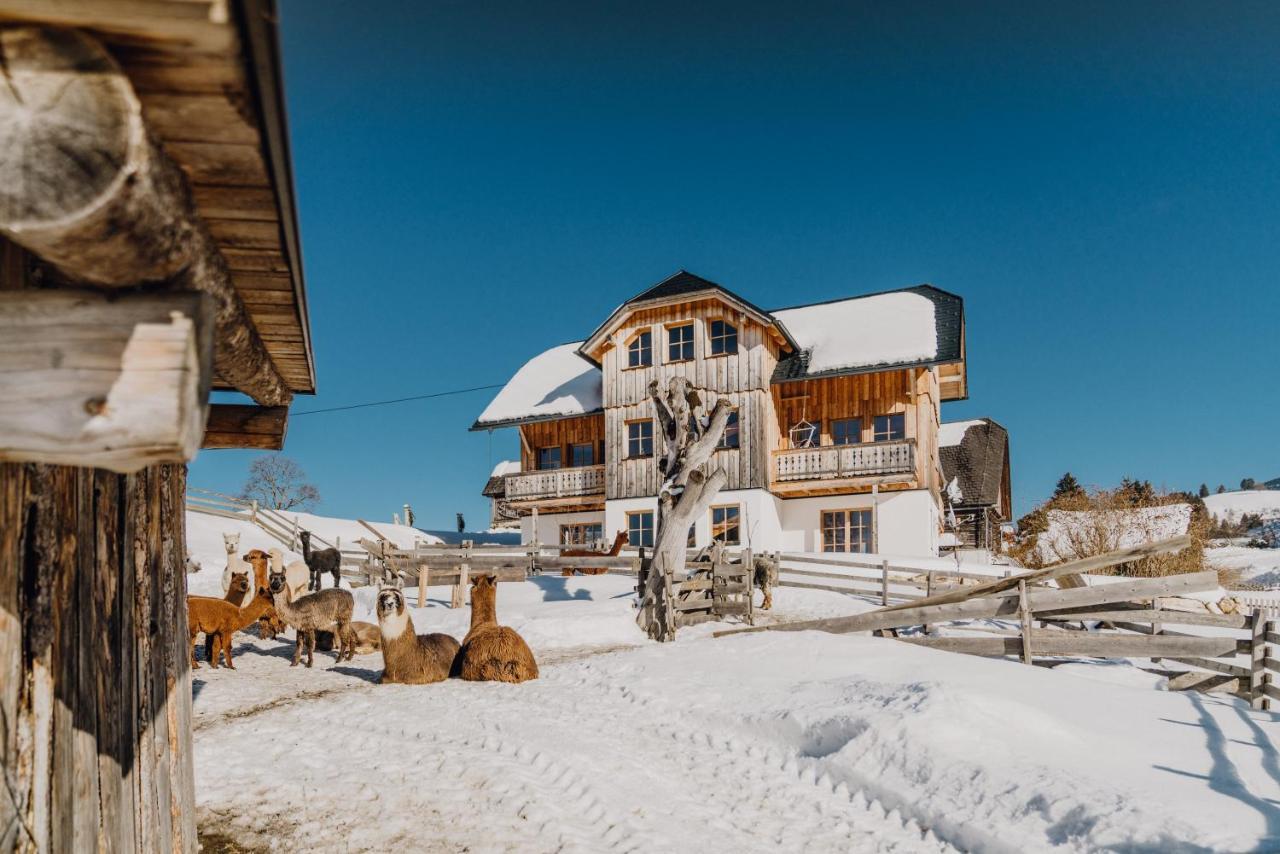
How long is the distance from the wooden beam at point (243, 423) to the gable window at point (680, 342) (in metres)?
24.3

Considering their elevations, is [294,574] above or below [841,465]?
below

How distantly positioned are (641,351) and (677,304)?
2.03 meters

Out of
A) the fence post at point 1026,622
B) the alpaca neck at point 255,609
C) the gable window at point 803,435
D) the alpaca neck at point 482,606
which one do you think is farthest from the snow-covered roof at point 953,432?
the alpaca neck at point 255,609

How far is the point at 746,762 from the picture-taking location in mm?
7652

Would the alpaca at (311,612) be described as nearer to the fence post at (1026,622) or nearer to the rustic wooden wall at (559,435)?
the fence post at (1026,622)

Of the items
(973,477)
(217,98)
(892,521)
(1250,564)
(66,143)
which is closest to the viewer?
(66,143)

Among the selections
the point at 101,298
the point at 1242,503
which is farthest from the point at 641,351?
the point at 1242,503

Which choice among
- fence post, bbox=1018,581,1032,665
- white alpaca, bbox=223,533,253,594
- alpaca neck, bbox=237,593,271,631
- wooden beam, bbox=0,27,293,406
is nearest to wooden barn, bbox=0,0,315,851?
wooden beam, bbox=0,27,293,406

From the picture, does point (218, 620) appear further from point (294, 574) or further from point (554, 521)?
point (554, 521)

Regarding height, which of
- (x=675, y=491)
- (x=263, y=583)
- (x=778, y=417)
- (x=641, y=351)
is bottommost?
(x=263, y=583)

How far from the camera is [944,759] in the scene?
665cm

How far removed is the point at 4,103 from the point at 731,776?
703cm

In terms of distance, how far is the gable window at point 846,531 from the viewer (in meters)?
27.1

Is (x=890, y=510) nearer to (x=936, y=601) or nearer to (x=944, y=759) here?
(x=936, y=601)
